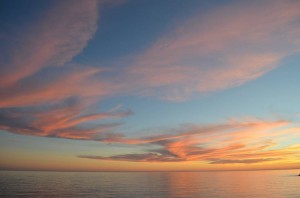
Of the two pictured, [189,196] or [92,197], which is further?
[189,196]

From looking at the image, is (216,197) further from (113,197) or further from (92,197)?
(92,197)

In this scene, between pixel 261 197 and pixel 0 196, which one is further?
pixel 261 197

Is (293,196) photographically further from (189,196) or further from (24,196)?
(24,196)

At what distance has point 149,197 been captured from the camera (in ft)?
309

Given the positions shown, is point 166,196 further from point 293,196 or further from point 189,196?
point 293,196

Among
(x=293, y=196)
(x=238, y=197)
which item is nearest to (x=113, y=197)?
(x=238, y=197)

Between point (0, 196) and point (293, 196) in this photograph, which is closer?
point (0, 196)

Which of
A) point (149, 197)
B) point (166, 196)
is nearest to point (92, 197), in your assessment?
point (149, 197)

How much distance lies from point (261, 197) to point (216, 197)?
15897 millimetres

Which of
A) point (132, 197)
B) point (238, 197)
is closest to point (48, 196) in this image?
point (132, 197)

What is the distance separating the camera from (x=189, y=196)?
9862 cm

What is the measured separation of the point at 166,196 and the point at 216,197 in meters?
17.6

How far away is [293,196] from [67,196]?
8022 cm

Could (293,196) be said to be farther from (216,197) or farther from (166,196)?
(166,196)
